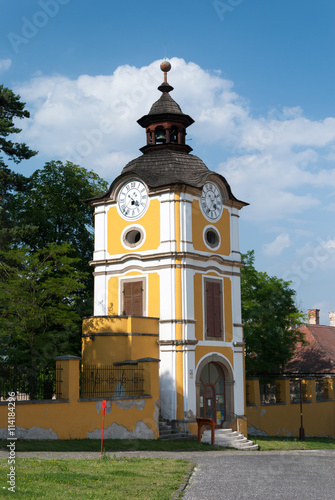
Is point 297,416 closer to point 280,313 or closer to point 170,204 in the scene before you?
point 280,313

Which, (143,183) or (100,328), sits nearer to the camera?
(100,328)

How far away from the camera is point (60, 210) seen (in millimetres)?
34031

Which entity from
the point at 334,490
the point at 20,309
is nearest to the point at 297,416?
the point at 20,309

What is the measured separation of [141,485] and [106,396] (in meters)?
10.6

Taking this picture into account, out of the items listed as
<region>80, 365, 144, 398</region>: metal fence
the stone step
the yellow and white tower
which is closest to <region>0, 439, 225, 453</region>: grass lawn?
the stone step

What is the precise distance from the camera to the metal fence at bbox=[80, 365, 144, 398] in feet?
76.1

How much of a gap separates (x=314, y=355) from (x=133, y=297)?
17.2 metres

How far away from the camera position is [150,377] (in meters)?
23.0

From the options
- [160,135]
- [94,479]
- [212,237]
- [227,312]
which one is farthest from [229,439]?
[160,135]

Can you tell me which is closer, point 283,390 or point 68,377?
point 68,377

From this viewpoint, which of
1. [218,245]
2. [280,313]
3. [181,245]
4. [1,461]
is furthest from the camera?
[280,313]

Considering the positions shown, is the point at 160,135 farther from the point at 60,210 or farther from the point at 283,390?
the point at 283,390

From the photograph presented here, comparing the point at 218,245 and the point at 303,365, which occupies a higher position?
the point at 218,245

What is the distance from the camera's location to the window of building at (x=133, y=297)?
2734 centimetres
